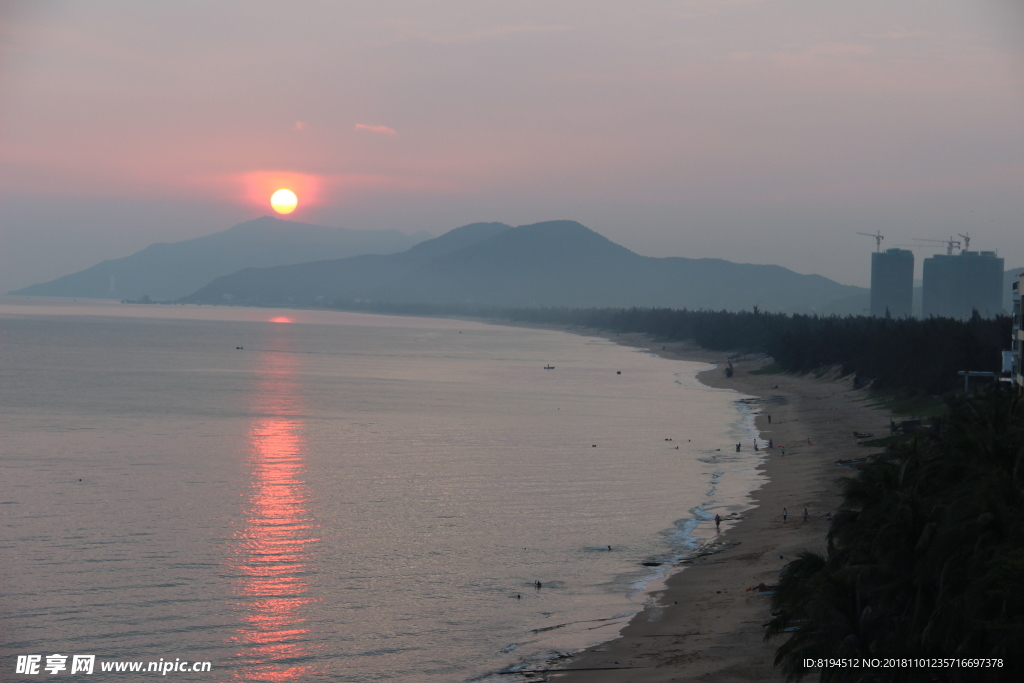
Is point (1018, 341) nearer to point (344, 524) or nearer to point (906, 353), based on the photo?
point (906, 353)

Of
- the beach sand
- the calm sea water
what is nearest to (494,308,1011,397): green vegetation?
the calm sea water

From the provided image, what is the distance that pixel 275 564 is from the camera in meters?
34.8

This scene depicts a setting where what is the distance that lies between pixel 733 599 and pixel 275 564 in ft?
53.3

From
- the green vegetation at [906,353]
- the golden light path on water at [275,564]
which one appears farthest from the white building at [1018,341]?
the golden light path on water at [275,564]

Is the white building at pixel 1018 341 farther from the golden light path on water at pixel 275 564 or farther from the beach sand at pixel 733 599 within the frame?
the golden light path on water at pixel 275 564

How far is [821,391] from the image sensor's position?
99938 mm

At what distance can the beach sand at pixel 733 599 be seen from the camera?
2348 centimetres

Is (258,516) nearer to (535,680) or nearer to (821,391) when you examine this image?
(535,680)

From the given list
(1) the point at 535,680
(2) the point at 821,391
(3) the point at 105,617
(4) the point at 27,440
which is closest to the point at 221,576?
(3) the point at 105,617

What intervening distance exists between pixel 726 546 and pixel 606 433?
35.5 meters

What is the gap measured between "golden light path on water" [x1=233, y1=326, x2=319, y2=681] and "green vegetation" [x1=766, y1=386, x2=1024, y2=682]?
1267cm

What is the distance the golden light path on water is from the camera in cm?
2578

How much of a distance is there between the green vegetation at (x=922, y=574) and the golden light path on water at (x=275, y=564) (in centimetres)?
1267

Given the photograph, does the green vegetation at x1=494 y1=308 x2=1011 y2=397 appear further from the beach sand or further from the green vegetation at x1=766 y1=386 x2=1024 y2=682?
the green vegetation at x1=766 y1=386 x2=1024 y2=682
